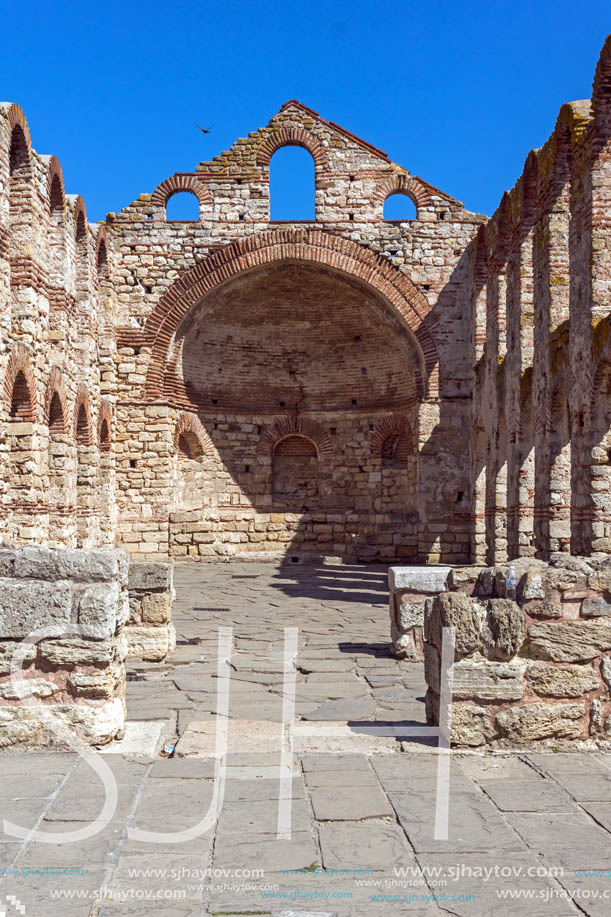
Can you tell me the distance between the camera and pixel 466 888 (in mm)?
2822

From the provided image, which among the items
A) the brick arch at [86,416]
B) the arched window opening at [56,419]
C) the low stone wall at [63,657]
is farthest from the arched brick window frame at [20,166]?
the low stone wall at [63,657]

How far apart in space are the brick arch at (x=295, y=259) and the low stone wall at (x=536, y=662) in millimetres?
11932

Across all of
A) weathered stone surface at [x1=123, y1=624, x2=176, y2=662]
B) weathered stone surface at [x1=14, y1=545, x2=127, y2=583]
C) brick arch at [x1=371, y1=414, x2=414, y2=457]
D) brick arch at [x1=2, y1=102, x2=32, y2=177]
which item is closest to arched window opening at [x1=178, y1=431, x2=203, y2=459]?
brick arch at [x1=371, y1=414, x2=414, y2=457]

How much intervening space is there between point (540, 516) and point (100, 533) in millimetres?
8010

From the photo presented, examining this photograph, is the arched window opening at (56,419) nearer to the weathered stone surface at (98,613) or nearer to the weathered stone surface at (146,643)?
the weathered stone surface at (146,643)

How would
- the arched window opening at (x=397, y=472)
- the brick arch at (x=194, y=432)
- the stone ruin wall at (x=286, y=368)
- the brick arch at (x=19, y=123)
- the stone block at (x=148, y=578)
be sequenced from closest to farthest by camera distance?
the stone block at (x=148, y=578) < the brick arch at (x=19, y=123) < the stone ruin wall at (x=286, y=368) < the brick arch at (x=194, y=432) < the arched window opening at (x=397, y=472)

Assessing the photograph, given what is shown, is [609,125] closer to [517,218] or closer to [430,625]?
[517,218]

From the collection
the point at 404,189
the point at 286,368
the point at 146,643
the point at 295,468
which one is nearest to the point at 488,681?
the point at 146,643

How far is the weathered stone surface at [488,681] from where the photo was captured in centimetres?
436

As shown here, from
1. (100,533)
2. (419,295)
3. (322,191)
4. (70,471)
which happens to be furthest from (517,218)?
(100,533)

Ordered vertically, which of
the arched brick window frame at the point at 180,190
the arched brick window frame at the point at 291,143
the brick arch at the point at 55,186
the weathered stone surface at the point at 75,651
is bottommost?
the weathered stone surface at the point at 75,651

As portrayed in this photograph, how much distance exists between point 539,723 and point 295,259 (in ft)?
43.0

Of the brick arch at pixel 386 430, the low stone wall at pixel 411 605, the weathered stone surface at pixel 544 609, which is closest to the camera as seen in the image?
the weathered stone surface at pixel 544 609

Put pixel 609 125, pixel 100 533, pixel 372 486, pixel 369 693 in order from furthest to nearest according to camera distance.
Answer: pixel 372 486 < pixel 100 533 < pixel 609 125 < pixel 369 693
